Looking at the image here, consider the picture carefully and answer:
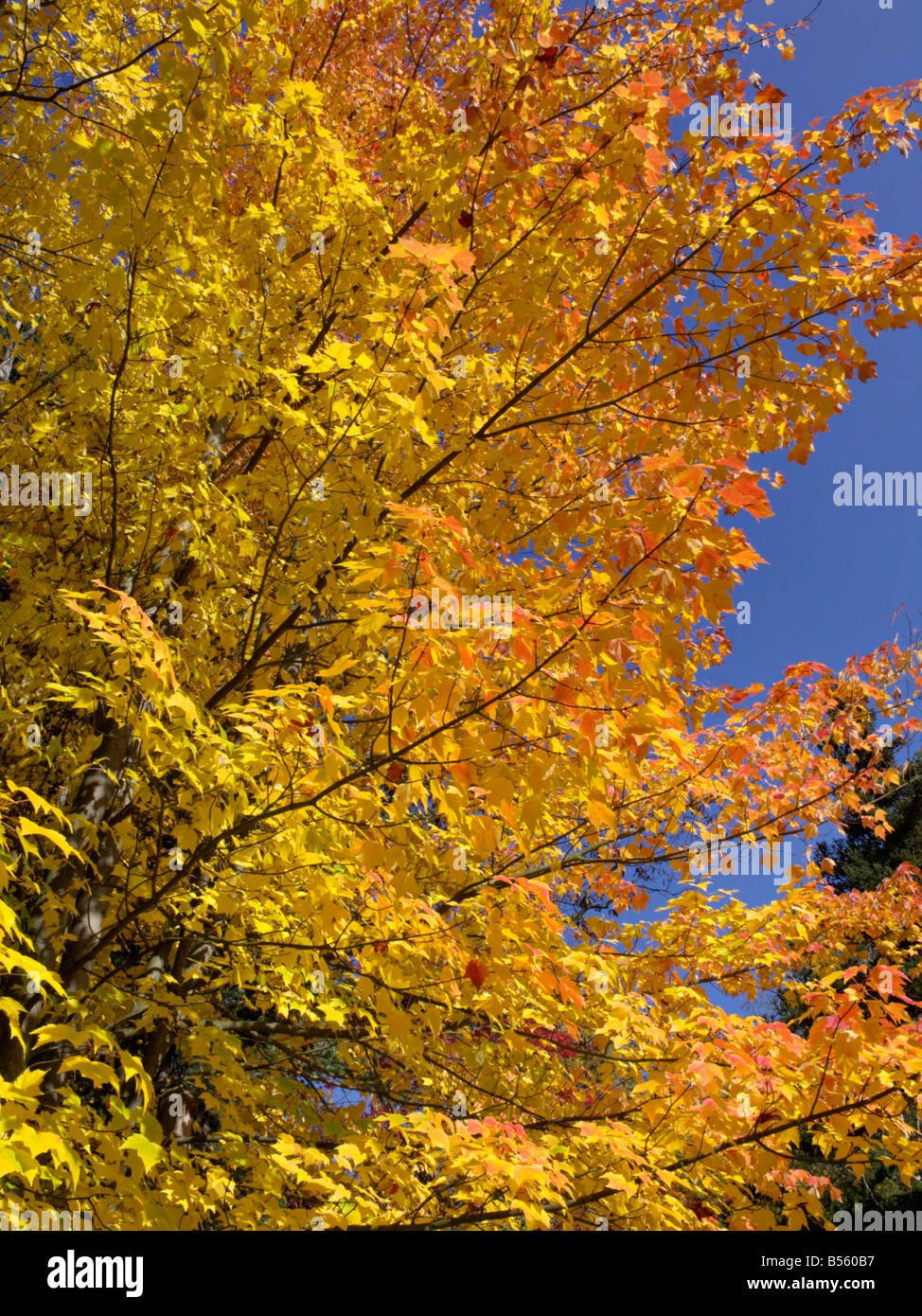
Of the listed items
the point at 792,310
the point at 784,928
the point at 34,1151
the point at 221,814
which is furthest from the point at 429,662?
the point at 784,928

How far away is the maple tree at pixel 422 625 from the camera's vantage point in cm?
255

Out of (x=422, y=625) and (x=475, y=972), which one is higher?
(x=422, y=625)

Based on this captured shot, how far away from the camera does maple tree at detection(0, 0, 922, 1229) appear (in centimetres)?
255

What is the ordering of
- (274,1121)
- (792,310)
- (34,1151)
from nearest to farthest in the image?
(34,1151) → (792,310) → (274,1121)

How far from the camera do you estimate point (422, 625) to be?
2.11 meters

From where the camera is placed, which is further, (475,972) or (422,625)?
(475,972)

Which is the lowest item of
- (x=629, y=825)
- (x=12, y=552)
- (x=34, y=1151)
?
(x=34, y=1151)

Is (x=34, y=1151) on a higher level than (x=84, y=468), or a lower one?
lower

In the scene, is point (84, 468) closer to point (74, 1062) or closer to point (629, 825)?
point (74, 1062)

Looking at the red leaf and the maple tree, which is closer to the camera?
the maple tree

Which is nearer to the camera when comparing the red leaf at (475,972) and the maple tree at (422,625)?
the maple tree at (422,625)
